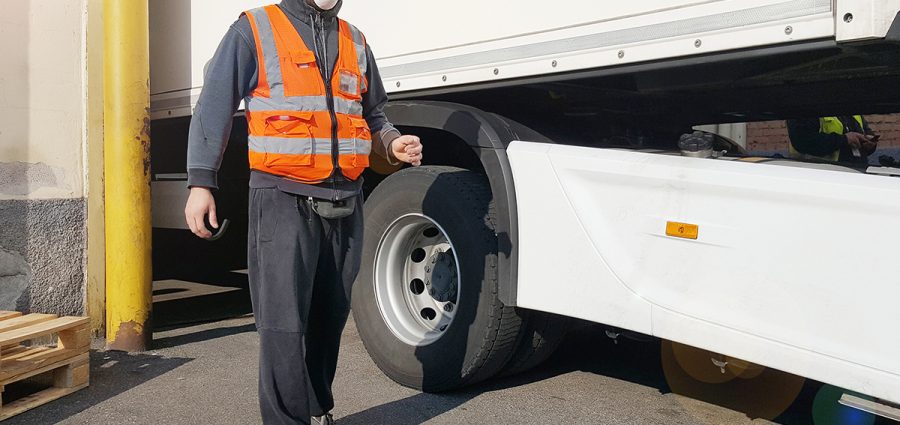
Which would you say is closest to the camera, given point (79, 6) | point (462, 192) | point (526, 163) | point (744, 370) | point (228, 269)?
point (526, 163)

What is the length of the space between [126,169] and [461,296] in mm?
2053

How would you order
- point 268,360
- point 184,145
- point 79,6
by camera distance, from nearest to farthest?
1. point 268,360
2. point 79,6
3. point 184,145

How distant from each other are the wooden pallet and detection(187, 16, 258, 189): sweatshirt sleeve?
1451 millimetres

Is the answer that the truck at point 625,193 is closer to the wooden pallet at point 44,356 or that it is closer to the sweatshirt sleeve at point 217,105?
the sweatshirt sleeve at point 217,105

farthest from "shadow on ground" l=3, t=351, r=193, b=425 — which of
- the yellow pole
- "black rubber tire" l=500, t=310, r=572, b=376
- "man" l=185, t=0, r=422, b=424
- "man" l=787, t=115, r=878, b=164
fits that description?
"man" l=787, t=115, r=878, b=164

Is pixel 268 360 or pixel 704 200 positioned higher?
pixel 704 200

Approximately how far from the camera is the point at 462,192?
366 centimetres

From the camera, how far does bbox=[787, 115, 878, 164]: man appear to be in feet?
13.9

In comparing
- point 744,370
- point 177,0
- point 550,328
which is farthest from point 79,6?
point 744,370

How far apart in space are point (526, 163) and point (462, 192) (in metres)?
0.39

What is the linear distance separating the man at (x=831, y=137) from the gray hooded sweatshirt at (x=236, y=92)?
2542 mm

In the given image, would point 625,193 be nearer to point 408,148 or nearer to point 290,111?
point 408,148

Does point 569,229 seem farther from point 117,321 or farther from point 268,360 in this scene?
point 117,321

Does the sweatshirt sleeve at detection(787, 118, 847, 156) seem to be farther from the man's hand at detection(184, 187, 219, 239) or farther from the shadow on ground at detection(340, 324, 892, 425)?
the man's hand at detection(184, 187, 219, 239)
